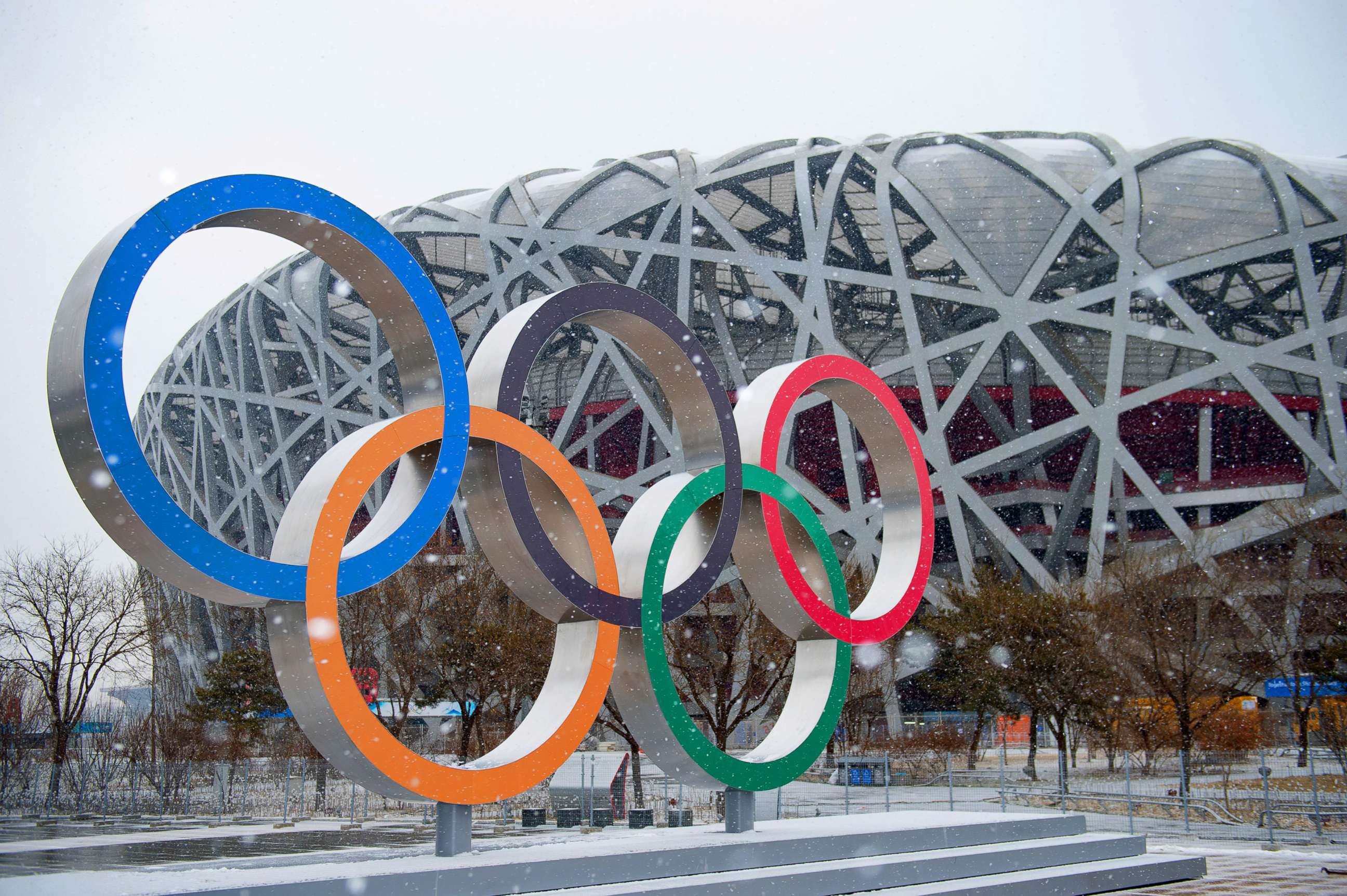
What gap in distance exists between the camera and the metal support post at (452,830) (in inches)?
296

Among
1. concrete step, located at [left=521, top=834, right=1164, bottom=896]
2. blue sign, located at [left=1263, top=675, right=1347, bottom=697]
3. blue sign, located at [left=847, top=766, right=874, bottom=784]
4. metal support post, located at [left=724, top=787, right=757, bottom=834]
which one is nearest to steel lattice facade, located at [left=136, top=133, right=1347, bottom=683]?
blue sign, located at [left=1263, top=675, right=1347, bottom=697]

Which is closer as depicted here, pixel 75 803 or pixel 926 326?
pixel 75 803

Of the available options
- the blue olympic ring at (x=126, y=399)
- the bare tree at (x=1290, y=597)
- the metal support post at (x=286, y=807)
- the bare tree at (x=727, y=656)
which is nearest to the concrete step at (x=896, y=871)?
the blue olympic ring at (x=126, y=399)

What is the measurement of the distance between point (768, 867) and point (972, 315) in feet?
83.6

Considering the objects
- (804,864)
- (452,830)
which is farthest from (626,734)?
(452,830)

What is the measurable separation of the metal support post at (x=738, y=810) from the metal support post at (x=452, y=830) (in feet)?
8.14

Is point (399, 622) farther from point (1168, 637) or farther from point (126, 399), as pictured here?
point (126, 399)

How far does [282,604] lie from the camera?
686cm

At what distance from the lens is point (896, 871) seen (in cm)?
876

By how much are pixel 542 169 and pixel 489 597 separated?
53.7ft

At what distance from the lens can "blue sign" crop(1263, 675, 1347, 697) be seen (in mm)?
27844

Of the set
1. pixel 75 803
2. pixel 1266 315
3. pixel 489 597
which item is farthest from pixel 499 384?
pixel 1266 315

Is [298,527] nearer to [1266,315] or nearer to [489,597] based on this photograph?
[489,597]

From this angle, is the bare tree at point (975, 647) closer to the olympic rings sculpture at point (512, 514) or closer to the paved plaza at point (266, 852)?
the paved plaza at point (266, 852)
